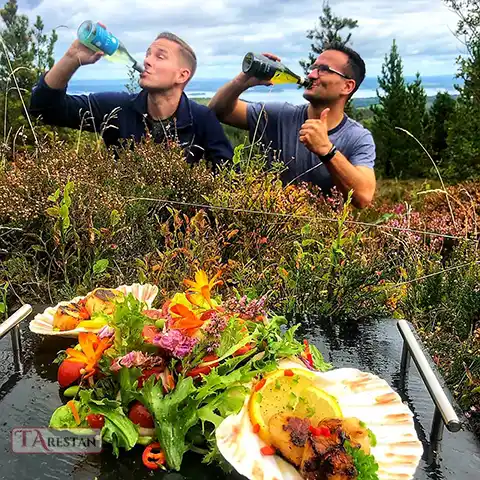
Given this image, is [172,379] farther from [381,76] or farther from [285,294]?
[381,76]

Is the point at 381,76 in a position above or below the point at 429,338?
above

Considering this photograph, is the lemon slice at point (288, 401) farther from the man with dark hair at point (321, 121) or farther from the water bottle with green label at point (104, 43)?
the water bottle with green label at point (104, 43)

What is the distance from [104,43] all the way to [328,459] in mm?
4100

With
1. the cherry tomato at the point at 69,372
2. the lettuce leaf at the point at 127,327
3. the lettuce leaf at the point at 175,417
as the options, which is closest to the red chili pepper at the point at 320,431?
the lettuce leaf at the point at 175,417

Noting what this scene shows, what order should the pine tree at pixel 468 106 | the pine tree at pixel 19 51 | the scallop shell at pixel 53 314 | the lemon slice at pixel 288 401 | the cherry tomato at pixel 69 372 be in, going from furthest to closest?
the pine tree at pixel 468 106
the pine tree at pixel 19 51
the scallop shell at pixel 53 314
the cherry tomato at pixel 69 372
the lemon slice at pixel 288 401

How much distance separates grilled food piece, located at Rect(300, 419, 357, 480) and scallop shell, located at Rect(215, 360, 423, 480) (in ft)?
0.21

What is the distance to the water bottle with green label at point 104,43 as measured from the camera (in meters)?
4.69

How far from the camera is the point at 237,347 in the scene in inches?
71.6

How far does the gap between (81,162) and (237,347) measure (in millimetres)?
2517

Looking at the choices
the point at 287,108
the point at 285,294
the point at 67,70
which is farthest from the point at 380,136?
the point at 285,294

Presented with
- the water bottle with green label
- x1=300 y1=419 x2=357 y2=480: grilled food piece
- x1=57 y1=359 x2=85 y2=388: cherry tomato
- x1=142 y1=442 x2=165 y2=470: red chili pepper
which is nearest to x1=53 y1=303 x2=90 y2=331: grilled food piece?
x1=57 y1=359 x2=85 y2=388: cherry tomato

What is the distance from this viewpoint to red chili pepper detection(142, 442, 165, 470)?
165 centimetres

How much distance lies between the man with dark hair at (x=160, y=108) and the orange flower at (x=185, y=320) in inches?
Answer: 121

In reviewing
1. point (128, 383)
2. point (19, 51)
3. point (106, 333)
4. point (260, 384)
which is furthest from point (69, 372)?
point (19, 51)
